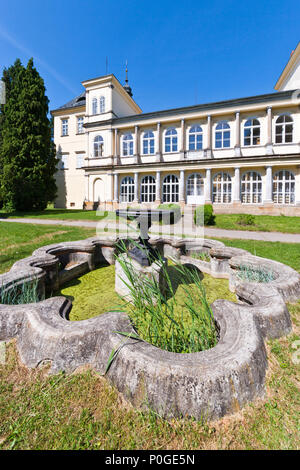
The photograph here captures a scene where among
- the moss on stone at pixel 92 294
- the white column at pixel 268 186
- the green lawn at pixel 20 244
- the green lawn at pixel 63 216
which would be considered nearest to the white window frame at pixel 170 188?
the green lawn at pixel 63 216

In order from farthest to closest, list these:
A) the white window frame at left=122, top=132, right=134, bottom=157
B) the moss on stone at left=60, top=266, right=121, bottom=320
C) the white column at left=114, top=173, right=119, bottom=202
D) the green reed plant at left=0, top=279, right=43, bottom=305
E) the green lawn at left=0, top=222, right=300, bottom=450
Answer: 1. the white column at left=114, top=173, right=119, bottom=202
2. the white window frame at left=122, top=132, right=134, bottom=157
3. the moss on stone at left=60, top=266, right=121, bottom=320
4. the green reed plant at left=0, top=279, right=43, bottom=305
5. the green lawn at left=0, top=222, right=300, bottom=450

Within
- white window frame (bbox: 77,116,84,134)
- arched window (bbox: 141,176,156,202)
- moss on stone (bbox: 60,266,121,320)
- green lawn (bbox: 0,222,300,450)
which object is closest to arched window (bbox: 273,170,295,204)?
arched window (bbox: 141,176,156,202)

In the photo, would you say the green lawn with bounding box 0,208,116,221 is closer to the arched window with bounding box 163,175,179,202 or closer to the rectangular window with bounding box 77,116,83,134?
the arched window with bounding box 163,175,179,202

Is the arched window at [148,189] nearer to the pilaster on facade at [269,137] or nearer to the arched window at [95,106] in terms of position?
the arched window at [95,106]

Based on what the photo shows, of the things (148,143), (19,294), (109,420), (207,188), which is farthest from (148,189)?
(109,420)

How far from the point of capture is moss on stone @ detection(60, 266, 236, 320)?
3256mm

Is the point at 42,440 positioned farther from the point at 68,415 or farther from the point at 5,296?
the point at 5,296

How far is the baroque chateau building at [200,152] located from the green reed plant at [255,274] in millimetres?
16600

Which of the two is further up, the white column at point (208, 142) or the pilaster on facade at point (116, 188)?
the white column at point (208, 142)

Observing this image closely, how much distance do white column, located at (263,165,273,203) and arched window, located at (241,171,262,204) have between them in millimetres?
911

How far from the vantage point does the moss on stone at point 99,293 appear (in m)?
3.26

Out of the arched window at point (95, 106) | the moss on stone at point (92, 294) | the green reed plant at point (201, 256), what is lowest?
the moss on stone at point (92, 294)

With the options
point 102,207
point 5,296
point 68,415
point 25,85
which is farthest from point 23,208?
point 68,415

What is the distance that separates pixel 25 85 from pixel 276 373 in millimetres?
27534
